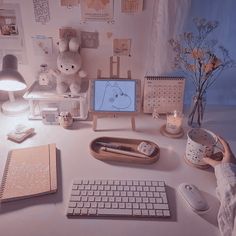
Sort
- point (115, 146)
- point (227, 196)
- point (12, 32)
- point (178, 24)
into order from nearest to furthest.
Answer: point (227, 196) → point (115, 146) → point (178, 24) → point (12, 32)

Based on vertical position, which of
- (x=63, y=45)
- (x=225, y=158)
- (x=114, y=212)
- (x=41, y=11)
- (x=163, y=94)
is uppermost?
(x=41, y=11)

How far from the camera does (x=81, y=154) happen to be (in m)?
1.13

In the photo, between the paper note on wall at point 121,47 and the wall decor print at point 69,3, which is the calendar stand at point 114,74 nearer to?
the paper note on wall at point 121,47

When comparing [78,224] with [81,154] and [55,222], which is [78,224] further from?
[81,154]

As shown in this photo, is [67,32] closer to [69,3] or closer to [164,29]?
[69,3]

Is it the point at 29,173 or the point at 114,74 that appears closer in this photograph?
the point at 29,173

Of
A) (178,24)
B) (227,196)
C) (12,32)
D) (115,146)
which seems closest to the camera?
(227,196)

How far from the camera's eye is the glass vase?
50.9 inches

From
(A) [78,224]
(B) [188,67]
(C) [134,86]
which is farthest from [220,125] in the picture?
(A) [78,224]

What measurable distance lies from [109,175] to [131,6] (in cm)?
75

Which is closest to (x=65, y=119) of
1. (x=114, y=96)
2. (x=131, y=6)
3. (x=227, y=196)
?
(x=114, y=96)

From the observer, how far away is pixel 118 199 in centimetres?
91

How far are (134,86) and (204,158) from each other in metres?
0.44

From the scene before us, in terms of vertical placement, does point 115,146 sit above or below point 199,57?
below
